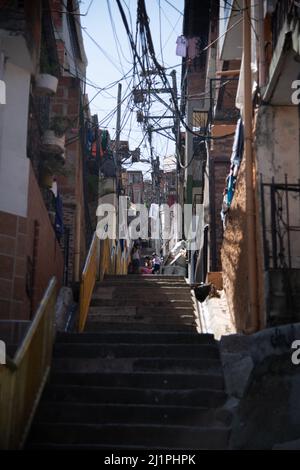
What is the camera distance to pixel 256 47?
9.48 meters

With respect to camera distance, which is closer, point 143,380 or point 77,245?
point 143,380

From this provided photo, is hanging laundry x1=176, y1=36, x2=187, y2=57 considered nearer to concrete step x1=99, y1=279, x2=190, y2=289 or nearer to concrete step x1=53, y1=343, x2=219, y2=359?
concrete step x1=99, y1=279, x2=190, y2=289

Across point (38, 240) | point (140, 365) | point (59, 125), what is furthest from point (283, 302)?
point (59, 125)

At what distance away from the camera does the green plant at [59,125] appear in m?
11.5

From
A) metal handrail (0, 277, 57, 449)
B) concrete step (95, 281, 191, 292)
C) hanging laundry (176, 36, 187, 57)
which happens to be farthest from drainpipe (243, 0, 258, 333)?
hanging laundry (176, 36, 187, 57)

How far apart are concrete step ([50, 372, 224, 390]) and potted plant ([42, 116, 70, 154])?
5.12 metres

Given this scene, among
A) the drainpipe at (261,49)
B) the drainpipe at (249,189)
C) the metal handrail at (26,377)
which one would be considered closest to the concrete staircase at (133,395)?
the metal handrail at (26,377)

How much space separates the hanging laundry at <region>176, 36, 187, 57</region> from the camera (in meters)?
19.4

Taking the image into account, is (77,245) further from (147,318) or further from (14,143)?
(14,143)

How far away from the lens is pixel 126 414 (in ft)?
22.6

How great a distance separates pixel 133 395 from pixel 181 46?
14.8 m
